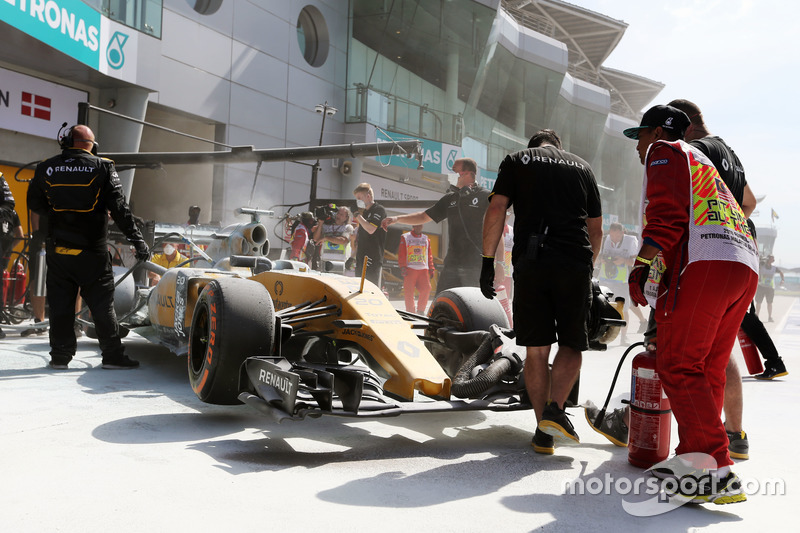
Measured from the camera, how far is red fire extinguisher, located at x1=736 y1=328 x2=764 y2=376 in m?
5.72

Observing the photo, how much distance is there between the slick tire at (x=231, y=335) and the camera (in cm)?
375

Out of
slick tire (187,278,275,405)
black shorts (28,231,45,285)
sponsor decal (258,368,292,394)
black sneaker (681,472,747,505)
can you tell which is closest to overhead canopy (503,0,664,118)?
black shorts (28,231,45,285)

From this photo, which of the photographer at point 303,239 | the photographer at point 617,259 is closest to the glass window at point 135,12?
the photographer at point 303,239

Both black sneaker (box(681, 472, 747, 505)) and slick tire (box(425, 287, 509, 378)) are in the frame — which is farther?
slick tire (box(425, 287, 509, 378))

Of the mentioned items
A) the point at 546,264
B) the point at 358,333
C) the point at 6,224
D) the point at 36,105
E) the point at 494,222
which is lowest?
the point at 358,333

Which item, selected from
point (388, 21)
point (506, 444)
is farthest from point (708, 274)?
point (388, 21)

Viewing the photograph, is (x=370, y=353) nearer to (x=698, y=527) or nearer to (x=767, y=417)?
(x=698, y=527)

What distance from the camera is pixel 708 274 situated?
9.61 feet

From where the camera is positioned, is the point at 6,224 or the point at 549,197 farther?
the point at 6,224

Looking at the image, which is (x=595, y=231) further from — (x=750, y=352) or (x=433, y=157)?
(x=433, y=157)

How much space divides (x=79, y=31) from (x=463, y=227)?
9124mm

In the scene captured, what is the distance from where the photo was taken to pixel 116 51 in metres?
14.2

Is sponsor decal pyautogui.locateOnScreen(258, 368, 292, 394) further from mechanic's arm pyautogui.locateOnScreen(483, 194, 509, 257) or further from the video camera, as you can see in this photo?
the video camera

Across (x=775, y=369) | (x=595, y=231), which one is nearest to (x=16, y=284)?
(x=595, y=231)
